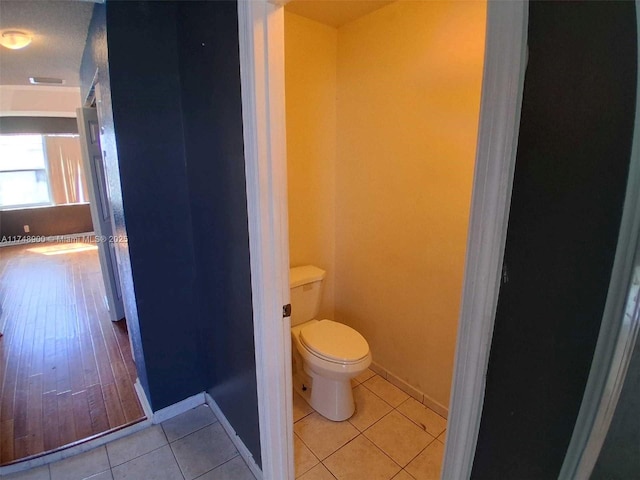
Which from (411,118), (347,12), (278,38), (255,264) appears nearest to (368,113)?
(411,118)

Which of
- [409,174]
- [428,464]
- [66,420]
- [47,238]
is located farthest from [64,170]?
[428,464]

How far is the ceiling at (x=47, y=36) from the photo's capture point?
1.77 metres

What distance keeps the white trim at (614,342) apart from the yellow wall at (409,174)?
1235mm

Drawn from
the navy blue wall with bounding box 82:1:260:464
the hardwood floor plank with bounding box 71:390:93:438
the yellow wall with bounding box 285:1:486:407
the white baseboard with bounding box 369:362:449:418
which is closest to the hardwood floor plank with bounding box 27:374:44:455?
the hardwood floor plank with bounding box 71:390:93:438

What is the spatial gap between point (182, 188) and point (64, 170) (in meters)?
6.09

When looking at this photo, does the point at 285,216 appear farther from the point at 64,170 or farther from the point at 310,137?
the point at 64,170

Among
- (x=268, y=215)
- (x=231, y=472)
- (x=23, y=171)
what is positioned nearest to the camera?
(x=268, y=215)

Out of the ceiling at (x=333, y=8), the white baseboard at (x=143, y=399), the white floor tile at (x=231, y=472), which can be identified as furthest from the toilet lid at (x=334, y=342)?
the ceiling at (x=333, y=8)

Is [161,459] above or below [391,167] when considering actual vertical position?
below

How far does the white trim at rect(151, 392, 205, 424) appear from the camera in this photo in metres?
1.90

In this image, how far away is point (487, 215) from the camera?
22.5 inches

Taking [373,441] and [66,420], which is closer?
[373,441]

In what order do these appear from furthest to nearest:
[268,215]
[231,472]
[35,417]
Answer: [35,417]
[231,472]
[268,215]

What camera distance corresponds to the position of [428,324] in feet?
6.41
